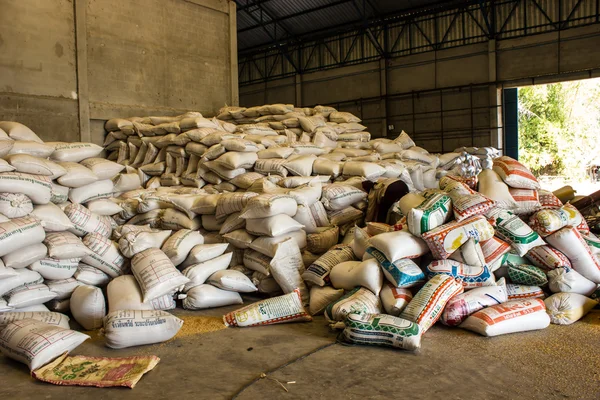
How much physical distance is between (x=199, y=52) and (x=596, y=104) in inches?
526

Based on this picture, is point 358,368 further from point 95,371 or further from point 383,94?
point 383,94

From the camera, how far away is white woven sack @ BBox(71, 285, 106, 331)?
3316 mm

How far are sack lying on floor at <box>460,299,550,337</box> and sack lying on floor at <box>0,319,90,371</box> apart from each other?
225 cm

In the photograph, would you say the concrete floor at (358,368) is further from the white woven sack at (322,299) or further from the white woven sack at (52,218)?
the white woven sack at (52,218)

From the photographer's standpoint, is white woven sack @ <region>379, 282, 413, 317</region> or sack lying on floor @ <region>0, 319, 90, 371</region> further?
white woven sack @ <region>379, 282, 413, 317</region>

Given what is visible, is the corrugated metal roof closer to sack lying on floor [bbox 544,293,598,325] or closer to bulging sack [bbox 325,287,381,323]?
sack lying on floor [bbox 544,293,598,325]

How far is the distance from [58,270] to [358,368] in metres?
2.28

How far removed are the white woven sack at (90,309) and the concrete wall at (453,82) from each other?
1128 centimetres

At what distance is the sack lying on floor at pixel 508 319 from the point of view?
2898 millimetres

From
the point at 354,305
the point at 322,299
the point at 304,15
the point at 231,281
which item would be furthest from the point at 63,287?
the point at 304,15

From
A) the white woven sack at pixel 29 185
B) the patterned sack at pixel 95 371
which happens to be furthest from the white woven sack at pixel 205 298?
the white woven sack at pixel 29 185

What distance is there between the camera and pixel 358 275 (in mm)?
3338

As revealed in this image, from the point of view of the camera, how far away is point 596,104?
16.1 m

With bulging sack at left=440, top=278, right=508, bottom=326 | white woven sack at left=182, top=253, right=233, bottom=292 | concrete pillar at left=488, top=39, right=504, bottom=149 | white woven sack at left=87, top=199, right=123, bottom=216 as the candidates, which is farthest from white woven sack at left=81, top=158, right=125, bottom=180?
concrete pillar at left=488, top=39, right=504, bottom=149
